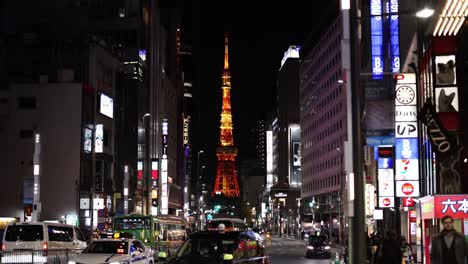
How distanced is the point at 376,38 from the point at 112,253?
42.8 m

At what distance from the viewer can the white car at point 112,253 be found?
23.1m

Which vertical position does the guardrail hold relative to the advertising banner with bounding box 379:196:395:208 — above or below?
below

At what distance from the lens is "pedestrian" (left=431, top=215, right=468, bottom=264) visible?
12.2m

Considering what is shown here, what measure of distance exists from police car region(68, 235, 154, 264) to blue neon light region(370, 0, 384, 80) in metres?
35.4

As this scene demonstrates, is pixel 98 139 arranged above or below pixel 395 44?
below

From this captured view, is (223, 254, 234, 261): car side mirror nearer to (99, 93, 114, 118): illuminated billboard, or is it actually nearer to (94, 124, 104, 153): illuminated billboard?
(94, 124, 104, 153): illuminated billboard

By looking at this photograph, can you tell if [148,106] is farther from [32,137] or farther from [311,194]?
[311,194]

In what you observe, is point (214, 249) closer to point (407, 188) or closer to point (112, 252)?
point (112, 252)

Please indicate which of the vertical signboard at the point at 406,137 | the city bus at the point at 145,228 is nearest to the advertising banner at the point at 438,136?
the vertical signboard at the point at 406,137

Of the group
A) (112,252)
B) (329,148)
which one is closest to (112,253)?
(112,252)

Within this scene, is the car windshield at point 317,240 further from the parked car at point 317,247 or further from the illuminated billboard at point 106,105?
the illuminated billboard at point 106,105

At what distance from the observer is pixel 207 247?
1658cm

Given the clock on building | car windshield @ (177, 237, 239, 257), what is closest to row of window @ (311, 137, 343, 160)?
the clock on building

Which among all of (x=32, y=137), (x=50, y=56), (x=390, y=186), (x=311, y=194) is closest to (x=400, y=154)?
(x=390, y=186)
